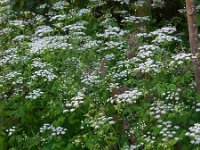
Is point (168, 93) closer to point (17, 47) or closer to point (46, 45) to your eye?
point (46, 45)

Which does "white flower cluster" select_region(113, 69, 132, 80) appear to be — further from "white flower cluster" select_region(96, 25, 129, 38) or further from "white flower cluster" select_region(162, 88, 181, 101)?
"white flower cluster" select_region(96, 25, 129, 38)

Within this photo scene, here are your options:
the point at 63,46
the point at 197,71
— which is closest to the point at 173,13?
the point at 63,46

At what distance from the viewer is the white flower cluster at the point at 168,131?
3805mm

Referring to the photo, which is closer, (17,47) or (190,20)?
(190,20)

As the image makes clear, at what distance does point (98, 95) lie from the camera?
4922 mm

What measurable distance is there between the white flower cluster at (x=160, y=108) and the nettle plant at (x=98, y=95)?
10 millimetres

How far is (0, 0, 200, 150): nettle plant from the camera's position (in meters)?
4.25

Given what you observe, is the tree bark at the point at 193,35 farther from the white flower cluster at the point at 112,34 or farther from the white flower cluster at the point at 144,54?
the white flower cluster at the point at 112,34

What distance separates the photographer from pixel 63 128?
474 centimetres

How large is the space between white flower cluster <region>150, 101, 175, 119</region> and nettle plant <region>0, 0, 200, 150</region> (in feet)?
0.03

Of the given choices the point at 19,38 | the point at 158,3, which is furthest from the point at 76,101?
the point at 158,3

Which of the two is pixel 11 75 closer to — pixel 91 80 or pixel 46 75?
pixel 46 75

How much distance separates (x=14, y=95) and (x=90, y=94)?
3.52 feet

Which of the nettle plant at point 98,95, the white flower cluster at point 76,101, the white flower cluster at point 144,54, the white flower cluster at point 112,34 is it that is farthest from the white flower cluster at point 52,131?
the white flower cluster at point 112,34
